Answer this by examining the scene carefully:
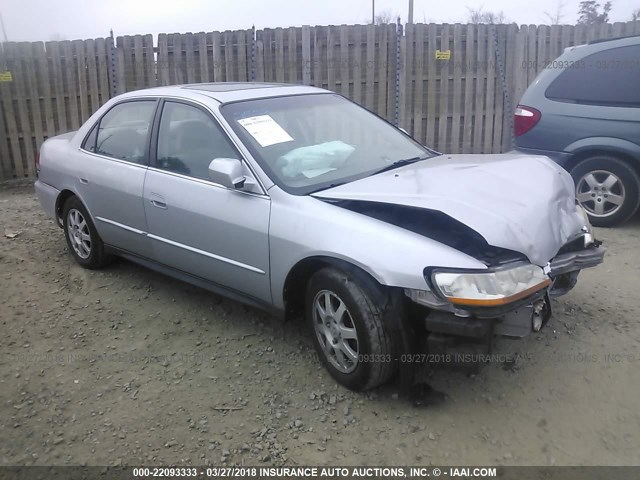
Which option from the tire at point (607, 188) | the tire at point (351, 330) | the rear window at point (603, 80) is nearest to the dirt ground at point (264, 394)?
the tire at point (351, 330)

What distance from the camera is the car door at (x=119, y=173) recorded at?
14.1 ft

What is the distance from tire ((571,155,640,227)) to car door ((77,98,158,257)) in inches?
169

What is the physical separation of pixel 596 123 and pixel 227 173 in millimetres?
4209

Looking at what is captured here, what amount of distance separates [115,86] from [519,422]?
796cm

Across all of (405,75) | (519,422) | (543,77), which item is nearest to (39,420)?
(519,422)

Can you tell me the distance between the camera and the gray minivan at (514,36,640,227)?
18.7ft

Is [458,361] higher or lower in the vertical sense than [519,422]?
higher

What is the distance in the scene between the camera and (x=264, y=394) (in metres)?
3.28

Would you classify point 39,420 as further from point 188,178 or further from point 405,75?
point 405,75

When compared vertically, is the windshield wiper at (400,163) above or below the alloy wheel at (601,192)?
above

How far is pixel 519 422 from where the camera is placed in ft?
9.64

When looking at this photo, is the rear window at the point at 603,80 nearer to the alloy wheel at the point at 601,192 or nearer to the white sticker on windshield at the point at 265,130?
the alloy wheel at the point at 601,192

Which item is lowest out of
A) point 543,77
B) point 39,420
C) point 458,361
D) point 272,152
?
point 39,420

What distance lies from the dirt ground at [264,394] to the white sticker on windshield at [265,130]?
1.28 m
